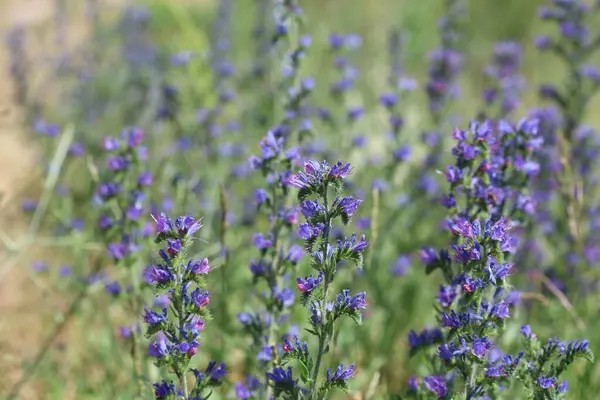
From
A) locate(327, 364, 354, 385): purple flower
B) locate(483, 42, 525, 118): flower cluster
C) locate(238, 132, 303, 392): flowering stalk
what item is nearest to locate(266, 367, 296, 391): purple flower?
locate(327, 364, 354, 385): purple flower

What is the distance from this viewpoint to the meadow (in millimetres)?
2668

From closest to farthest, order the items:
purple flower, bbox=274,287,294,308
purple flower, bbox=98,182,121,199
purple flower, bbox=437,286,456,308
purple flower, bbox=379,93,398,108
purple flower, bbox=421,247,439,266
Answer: purple flower, bbox=437,286,456,308 < purple flower, bbox=421,247,439,266 < purple flower, bbox=274,287,294,308 < purple flower, bbox=98,182,121,199 < purple flower, bbox=379,93,398,108

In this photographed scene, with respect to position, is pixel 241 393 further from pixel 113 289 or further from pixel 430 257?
pixel 113 289

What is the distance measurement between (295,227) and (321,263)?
1.05m

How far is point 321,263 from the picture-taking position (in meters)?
2.59

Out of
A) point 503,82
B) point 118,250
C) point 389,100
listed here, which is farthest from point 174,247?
point 503,82

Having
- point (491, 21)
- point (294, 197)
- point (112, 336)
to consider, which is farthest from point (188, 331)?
point (491, 21)

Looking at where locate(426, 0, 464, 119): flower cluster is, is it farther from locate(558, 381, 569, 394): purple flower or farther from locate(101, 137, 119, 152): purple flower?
locate(558, 381, 569, 394): purple flower

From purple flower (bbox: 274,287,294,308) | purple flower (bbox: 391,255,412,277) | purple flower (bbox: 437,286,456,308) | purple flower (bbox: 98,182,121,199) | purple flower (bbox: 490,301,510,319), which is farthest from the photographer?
purple flower (bbox: 391,255,412,277)

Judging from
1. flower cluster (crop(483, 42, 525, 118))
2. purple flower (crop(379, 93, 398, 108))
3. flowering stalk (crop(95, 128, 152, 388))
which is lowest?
flowering stalk (crop(95, 128, 152, 388))

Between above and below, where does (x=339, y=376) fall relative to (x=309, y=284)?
below

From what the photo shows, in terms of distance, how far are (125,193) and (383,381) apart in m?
1.92

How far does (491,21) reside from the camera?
39.0 ft

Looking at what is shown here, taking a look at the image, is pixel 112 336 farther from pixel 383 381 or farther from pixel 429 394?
pixel 429 394
